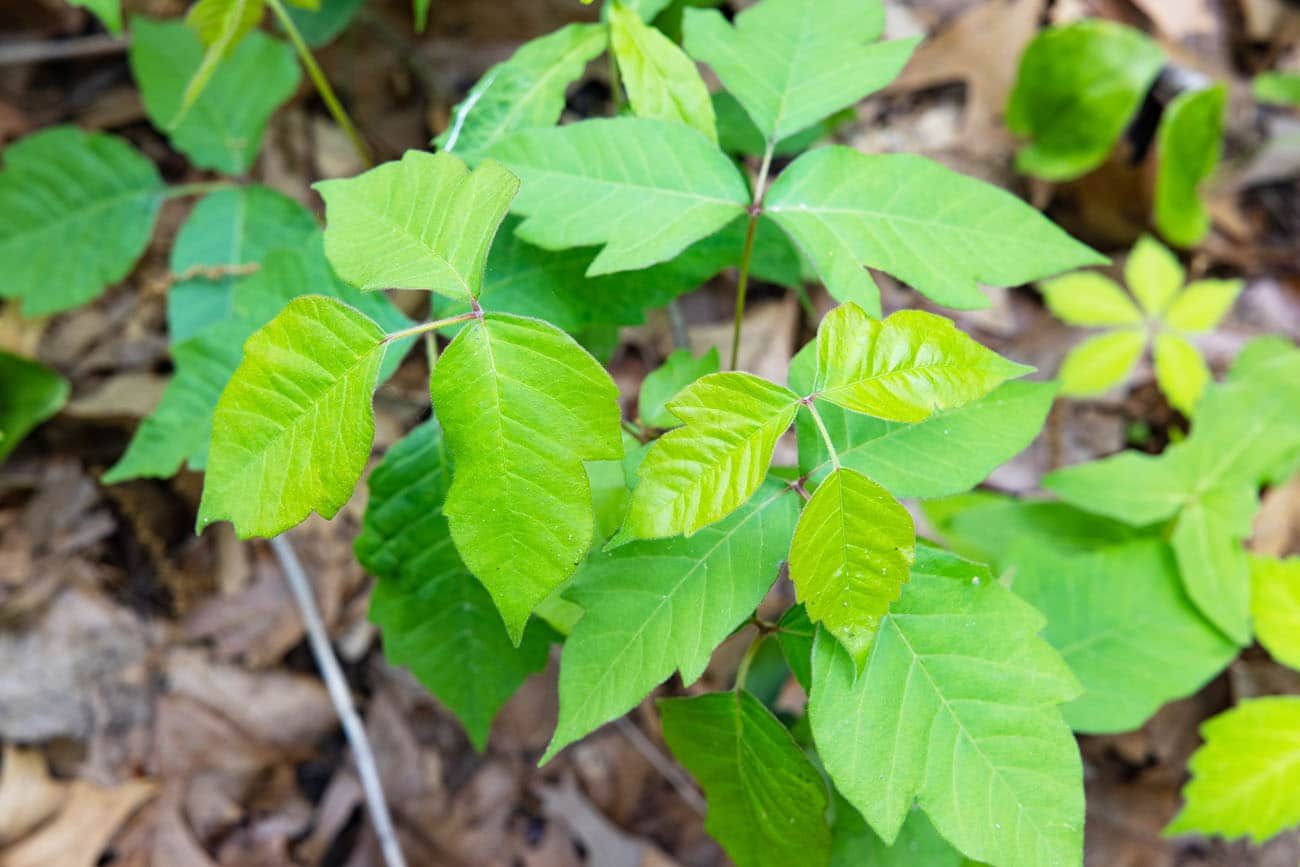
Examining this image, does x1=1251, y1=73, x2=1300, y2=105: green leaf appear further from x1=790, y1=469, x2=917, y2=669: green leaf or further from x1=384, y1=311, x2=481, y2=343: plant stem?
x1=384, y1=311, x2=481, y2=343: plant stem

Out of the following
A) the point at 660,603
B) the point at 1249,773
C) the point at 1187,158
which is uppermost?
the point at 660,603

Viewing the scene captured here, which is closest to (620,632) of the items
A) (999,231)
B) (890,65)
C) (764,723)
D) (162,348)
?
(764,723)

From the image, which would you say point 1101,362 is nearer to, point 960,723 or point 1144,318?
point 1144,318

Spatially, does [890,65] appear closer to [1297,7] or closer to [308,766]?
[308,766]

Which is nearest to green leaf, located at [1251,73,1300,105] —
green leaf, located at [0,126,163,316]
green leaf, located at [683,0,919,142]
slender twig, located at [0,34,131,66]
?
green leaf, located at [683,0,919,142]

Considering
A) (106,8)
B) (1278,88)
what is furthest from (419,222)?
(1278,88)

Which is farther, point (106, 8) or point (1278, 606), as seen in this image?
point (1278, 606)
